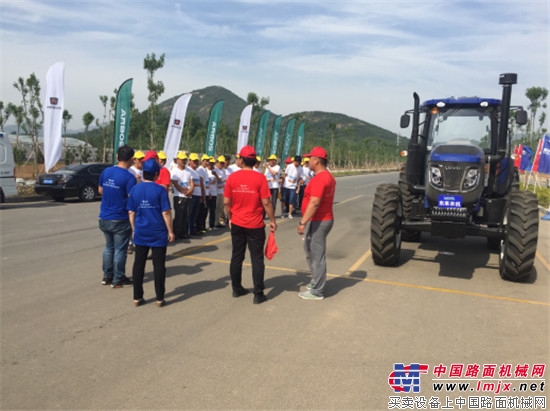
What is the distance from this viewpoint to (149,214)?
17.3 ft

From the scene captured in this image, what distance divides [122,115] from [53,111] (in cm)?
256

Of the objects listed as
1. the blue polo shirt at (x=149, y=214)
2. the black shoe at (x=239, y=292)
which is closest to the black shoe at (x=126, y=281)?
the blue polo shirt at (x=149, y=214)

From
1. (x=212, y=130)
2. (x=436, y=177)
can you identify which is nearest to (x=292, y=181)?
(x=436, y=177)

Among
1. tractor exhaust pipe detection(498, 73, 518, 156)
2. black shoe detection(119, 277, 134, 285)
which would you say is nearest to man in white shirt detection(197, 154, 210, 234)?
black shoe detection(119, 277, 134, 285)

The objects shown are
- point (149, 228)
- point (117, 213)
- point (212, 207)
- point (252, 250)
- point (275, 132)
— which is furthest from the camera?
point (275, 132)

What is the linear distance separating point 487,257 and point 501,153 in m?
2.00

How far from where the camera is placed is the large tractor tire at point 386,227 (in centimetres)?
708

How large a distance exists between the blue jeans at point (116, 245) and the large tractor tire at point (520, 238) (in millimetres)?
5345

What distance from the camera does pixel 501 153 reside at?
7637 mm

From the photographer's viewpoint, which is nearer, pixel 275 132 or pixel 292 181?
pixel 292 181

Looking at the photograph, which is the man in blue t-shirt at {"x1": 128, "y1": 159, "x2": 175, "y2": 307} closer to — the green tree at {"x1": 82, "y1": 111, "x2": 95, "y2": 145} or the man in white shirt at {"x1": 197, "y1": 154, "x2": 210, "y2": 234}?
the man in white shirt at {"x1": 197, "y1": 154, "x2": 210, "y2": 234}

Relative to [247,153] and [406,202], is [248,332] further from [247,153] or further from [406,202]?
[406,202]

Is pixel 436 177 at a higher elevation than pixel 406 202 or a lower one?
higher

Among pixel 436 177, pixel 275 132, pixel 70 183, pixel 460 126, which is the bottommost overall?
pixel 70 183
